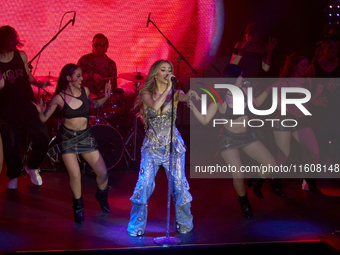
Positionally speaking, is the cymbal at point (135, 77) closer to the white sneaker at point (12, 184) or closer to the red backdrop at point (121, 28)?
the red backdrop at point (121, 28)

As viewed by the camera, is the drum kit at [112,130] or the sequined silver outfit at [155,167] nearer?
the sequined silver outfit at [155,167]

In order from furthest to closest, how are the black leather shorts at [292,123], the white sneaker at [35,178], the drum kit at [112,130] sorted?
Result: the drum kit at [112,130] < the white sneaker at [35,178] < the black leather shorts at [292,123]

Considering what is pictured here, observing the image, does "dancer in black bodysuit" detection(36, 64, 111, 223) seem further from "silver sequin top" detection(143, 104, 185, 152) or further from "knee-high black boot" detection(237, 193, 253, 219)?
"knee-high black boot" detection(237, 193, 253, 219)

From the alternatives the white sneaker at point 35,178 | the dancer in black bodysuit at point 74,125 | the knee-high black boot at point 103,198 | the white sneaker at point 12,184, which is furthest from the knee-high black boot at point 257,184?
the white sneaker at point 12,184

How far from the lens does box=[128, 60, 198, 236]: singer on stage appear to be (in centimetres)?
399

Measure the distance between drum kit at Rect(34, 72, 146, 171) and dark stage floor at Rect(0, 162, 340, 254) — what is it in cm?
59

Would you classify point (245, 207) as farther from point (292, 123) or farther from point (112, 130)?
point (112, 130)

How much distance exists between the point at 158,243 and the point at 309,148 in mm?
3115

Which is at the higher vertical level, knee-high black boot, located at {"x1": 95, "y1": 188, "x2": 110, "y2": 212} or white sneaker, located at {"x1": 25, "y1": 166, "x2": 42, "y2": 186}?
knee-high black boot, located at {"x1": 95, "y1": 188, "x2": 110, "y2": 212}

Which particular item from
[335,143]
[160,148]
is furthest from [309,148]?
[160,148]

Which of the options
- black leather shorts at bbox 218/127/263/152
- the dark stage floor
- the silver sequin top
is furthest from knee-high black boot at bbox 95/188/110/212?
black leather shorts at bbox 218/127/263/152

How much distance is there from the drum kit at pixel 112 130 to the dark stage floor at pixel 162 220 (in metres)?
0.59

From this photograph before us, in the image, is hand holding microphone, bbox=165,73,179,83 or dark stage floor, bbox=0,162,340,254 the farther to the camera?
dark stage floor, bbox=0,162,340,254

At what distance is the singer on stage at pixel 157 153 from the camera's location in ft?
13.1
